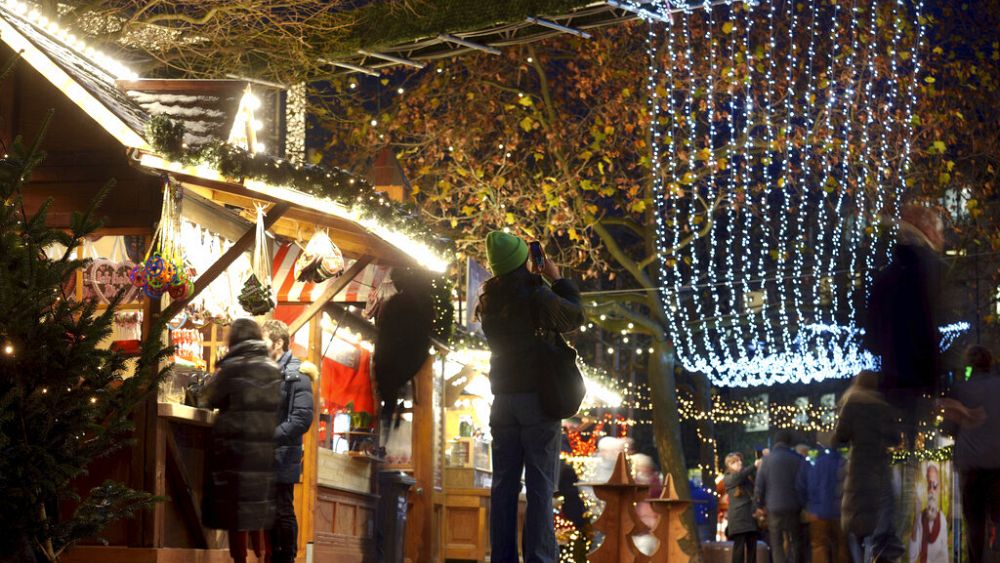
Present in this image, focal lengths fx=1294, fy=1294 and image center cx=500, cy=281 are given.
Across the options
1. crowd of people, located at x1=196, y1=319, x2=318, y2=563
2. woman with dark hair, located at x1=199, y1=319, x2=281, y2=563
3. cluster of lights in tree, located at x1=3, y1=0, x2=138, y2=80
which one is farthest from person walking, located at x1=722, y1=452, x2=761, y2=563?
cluster of lights in tree, located at x1=3, y1=0, x2=138, y2=80

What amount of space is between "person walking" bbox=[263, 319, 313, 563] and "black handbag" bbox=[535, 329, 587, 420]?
3355 mm

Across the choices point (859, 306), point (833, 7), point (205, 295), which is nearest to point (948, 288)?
point (859, 306)

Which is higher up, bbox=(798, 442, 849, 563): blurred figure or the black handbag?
the black handbag

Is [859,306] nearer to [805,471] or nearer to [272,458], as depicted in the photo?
[272,458]

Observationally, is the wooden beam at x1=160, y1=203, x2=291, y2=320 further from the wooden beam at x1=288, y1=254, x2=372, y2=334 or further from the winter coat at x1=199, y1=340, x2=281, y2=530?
the wooden beam at x1=288, y1=254, x2=372, y2=334

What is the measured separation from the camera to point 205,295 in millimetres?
12109

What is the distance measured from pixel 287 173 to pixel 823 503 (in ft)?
21.9

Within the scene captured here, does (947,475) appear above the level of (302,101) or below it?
below

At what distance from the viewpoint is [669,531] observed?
10.9m

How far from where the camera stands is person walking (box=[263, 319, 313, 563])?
9.80 metres

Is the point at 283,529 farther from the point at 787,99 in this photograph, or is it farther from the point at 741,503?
the point at 787,99

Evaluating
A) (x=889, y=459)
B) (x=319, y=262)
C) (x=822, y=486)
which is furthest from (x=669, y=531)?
(x=889, y=459)

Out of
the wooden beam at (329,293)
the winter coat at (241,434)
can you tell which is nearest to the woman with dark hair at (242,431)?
the winter coat at (241,434)

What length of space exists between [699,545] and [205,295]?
526 inches
